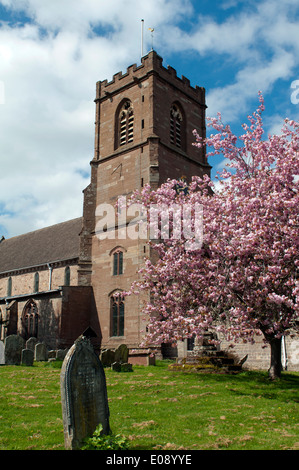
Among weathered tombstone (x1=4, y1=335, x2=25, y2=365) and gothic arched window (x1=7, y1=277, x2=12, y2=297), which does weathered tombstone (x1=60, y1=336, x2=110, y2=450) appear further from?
gothic arched window (x1=7, y1=277, x2=12, y2=297)

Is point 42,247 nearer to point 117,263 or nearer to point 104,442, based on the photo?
point 117,263

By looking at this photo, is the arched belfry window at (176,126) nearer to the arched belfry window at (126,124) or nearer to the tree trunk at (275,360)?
the arched belfry window at (126,124)

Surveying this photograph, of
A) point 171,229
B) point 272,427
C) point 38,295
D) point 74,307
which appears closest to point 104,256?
point 74,307

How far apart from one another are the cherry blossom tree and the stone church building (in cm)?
976

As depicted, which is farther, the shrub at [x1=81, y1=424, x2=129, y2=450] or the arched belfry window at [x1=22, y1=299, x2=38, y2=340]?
the arched belfry window at [x1=22, y1=299, x2=38, y2=340]

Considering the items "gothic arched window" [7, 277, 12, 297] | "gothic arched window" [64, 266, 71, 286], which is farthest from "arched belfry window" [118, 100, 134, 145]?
"gothic arched window" [7, 277, 12, 297]

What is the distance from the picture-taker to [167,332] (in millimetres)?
14227

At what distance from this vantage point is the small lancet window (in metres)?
29.8

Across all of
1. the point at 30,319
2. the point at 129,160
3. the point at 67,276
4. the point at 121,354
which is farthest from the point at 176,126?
the point at 121,354

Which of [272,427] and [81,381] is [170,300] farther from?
[81,381]

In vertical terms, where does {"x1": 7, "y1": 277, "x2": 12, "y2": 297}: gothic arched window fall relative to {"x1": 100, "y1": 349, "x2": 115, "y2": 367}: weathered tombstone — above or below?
above

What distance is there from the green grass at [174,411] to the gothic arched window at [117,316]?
11.1 m

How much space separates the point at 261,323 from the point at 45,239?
3003 centimetres

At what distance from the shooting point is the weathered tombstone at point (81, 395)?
20.6 feet
